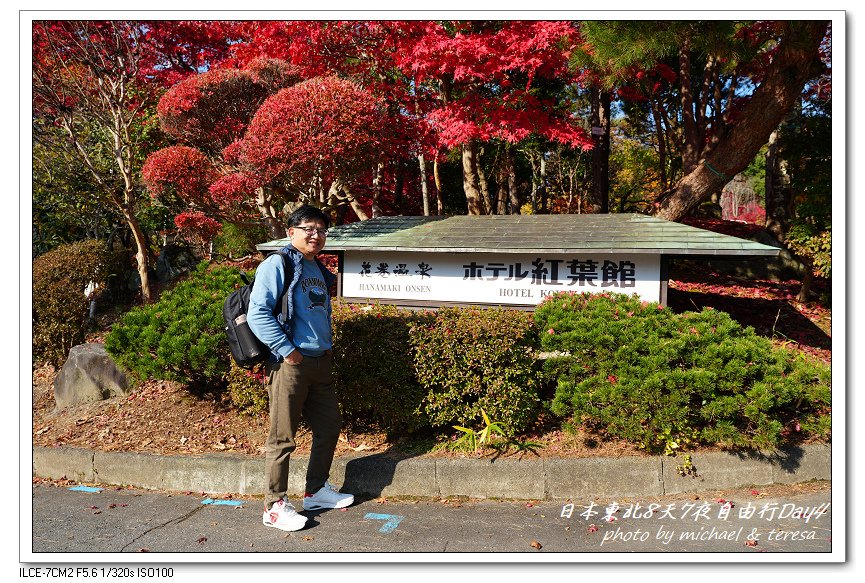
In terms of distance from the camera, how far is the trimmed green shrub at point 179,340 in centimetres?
529

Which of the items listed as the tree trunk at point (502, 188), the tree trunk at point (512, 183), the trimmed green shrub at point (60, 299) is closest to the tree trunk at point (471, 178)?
the tree trunk at point (512, 183)

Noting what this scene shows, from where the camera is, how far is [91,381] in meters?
6.65

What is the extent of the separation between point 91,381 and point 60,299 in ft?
8.26

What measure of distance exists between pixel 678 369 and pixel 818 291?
24.6 feet

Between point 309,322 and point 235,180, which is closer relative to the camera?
point 309,322

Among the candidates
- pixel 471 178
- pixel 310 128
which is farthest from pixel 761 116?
pixel 310 128

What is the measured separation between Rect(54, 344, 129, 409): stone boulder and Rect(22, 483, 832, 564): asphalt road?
90.6 inches

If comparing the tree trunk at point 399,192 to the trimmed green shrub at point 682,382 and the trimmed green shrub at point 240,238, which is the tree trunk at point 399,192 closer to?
the trimmed green shrub at point 240,238

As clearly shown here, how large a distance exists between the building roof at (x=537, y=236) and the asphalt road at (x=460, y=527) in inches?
86.1

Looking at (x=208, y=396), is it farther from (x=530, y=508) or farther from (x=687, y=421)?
(x=687, y=421)

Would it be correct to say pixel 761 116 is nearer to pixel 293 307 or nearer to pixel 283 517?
pixel 293 307

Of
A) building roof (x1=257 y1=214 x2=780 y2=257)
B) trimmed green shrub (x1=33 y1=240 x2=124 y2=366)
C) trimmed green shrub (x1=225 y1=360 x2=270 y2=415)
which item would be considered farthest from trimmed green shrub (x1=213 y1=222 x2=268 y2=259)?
trimmed green shrub (x1=225 y1=360 x2=270 y2=415)
